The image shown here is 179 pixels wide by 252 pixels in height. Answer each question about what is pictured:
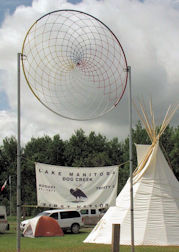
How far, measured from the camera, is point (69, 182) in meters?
9.56

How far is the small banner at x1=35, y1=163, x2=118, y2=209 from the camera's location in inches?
369

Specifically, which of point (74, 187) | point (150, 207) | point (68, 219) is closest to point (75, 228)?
point (68, 219)

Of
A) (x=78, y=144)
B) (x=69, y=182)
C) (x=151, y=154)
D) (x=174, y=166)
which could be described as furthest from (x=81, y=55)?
(x=78, y=144)

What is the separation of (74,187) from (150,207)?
578 cm

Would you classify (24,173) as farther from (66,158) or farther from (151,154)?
(151,154)

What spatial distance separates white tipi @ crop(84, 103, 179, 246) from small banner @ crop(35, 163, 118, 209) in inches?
188

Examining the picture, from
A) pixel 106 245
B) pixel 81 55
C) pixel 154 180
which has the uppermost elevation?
pixel 81 55

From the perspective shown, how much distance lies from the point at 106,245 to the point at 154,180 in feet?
10.1

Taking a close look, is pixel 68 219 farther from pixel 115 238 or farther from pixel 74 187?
pixel 115 238

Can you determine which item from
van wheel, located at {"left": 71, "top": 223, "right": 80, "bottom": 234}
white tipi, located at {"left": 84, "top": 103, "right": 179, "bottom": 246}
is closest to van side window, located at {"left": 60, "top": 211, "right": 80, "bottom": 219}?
van wheel, located at {"left": 71, "top": 223, "right": 80, "bottom": 234}

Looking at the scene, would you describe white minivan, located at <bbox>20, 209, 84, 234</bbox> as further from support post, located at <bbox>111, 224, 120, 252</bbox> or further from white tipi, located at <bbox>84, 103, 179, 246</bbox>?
support post, located at <bbox>111, 224, 120, 252</bbox>

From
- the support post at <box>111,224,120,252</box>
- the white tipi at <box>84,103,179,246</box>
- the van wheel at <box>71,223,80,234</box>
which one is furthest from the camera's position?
the van wheel at <box>71,223,80,234</box>

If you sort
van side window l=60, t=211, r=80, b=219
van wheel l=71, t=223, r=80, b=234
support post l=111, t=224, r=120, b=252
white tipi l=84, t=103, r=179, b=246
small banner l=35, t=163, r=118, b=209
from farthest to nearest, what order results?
van side window l=60, t=211, r=80, b=219 → van wheel l=71, t=223, r=80, b=234 → white tipi l=84, t=103, r=179, b=246 → small banner l=35, t=163, r=118, b=209 → support post l=111, t=224, r=120, b=252

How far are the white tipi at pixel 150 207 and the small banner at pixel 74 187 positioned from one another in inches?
188
